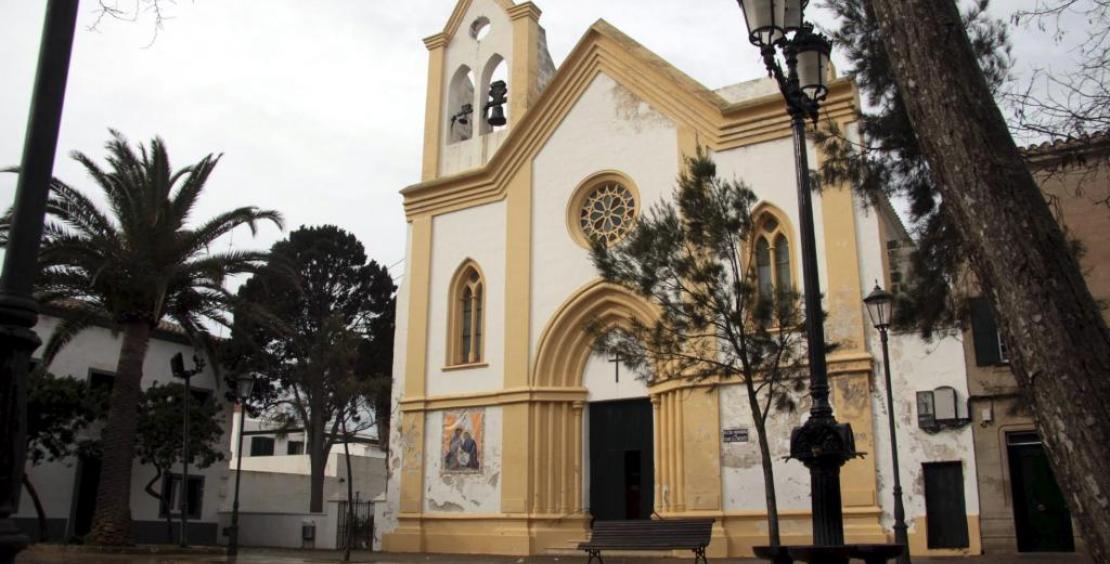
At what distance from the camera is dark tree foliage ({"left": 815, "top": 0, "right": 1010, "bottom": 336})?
1140cm

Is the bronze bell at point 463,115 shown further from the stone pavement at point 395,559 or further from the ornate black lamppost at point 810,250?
the ornate black lamppost at point 810,250

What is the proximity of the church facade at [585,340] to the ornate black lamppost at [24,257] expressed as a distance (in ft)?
43.9

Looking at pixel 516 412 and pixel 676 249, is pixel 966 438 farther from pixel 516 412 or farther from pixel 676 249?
pixel 516 412

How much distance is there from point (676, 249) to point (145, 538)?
1838cm

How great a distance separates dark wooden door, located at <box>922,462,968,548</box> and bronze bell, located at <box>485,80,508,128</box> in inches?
531

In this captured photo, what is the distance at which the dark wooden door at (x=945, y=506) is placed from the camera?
16.3m

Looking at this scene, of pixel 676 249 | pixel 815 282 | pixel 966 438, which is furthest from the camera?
pixel 966 438

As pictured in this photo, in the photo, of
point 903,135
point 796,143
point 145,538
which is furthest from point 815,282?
point 145,538

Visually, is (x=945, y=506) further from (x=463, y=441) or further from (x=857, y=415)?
(x=463, y=441)

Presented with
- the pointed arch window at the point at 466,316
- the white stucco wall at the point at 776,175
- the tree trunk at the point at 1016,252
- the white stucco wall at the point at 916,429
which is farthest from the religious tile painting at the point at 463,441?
the tree trunk at the point at 1016,252

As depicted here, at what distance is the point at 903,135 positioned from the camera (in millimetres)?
11430

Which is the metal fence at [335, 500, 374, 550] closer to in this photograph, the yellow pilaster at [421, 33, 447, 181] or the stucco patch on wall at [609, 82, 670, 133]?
the yellow pilaster at [421, 33, 447, 181]

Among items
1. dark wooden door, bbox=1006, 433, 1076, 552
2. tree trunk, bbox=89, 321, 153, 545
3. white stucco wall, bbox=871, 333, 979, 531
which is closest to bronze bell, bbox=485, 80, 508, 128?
tree trunk, bbox=89, 321, 153, 545

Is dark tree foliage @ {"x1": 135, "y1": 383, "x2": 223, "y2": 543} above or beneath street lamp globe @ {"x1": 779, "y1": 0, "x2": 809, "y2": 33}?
beneath
